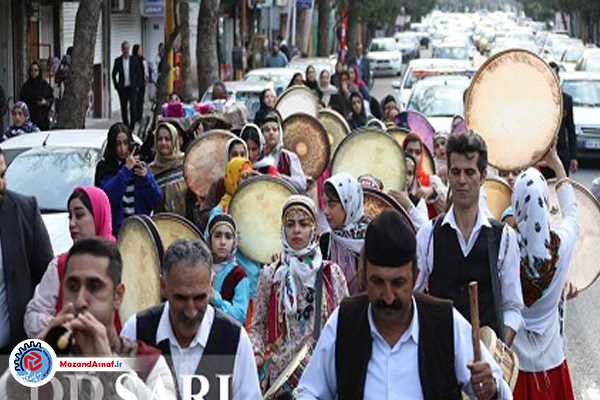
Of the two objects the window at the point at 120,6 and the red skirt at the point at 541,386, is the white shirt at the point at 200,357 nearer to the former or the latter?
the red skirt at the point at 541,386

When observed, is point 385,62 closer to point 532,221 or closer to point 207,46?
point 207,46

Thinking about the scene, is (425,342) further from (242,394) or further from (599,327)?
(599,327)

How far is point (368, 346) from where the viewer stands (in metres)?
4.88

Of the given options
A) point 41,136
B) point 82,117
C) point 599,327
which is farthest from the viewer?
point 82,117

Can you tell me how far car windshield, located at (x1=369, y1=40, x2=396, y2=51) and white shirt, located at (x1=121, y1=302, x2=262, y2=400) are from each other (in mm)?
64035

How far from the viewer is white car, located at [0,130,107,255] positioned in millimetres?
12602

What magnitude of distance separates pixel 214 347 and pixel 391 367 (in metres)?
0.60

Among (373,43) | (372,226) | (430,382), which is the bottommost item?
(373,43)

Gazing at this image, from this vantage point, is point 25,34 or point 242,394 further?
point 25,34

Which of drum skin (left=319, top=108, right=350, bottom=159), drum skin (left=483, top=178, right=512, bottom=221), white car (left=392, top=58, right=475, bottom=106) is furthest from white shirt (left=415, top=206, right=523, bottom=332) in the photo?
white car (left=392, top=58, right=475, bottom=106)

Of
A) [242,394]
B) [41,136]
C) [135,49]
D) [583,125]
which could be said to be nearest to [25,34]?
[135,49]

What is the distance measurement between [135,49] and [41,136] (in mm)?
15833

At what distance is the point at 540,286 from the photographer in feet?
23.3

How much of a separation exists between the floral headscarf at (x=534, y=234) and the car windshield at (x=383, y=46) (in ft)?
203
